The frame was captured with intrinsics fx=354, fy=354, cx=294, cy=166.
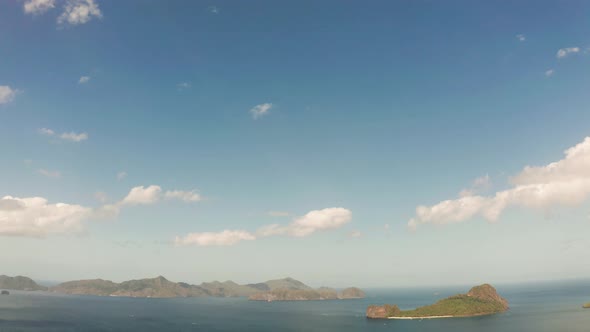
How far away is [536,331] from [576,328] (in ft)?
70.2

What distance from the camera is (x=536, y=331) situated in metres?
199

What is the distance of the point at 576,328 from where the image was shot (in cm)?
19750
